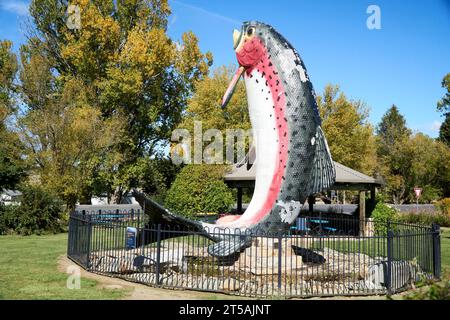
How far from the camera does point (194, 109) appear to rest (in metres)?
32.2

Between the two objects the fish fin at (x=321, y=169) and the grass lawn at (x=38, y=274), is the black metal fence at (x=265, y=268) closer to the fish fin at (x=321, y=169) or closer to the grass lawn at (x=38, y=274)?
the grass lawn at (x=38, y=274)

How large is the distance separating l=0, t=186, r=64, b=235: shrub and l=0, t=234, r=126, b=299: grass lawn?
3.70m

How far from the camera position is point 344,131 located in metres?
36.6

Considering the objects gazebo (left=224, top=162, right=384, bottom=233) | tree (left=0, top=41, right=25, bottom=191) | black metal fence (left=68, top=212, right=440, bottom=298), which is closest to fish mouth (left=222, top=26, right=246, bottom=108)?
black metal fence (left=68, top=212, right=440, bottom=298)

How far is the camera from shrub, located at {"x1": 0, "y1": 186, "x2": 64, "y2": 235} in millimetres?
18188

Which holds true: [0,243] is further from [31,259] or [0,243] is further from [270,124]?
[270,124]

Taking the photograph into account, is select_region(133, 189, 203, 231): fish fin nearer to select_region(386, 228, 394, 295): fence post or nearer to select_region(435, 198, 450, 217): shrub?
select_region(386, 228, 394, 295): fence post

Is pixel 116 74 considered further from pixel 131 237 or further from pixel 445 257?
pixel 445 257

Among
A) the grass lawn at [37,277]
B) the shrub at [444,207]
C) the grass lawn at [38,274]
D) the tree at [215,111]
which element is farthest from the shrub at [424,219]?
the grass lawn at [37,277]

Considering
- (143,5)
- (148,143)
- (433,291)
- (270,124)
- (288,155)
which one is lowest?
(433,291)

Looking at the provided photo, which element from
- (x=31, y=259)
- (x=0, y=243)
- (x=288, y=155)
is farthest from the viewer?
(x=0, y=243)
